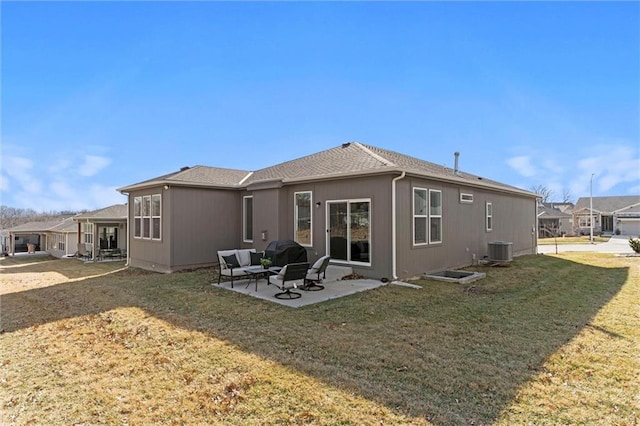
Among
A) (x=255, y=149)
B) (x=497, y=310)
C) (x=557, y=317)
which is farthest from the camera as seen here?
(x=255, y=149)

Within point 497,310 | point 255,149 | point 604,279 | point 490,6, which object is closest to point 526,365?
point 497,310

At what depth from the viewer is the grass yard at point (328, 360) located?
309 centimetres

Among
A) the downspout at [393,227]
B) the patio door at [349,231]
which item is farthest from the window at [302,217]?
the downspout at [393,227]

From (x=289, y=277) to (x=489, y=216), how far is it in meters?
9.83

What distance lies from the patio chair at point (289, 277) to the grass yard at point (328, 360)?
543 mm

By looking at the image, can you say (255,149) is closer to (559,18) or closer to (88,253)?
(88,253)

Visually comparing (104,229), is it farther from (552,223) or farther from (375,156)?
(552,223)

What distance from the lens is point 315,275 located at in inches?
325

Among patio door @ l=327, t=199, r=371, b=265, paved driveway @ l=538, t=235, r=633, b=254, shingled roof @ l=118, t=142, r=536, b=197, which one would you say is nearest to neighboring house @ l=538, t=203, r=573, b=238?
paved driveway @ l=538, t=235, r=633, b=254

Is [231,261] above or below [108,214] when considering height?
below

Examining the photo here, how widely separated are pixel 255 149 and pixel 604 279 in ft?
62.3

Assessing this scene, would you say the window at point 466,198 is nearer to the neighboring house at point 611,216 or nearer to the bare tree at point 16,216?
the neighboring house at point 611,216

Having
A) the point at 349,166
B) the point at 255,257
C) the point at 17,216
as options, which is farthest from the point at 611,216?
the point at 17,216

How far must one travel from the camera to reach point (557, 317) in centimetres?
605
